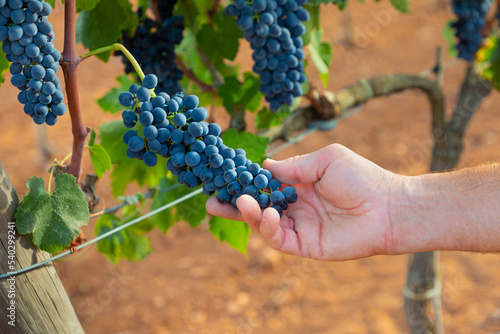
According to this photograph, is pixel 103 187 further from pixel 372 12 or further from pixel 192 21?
pixel 372 12

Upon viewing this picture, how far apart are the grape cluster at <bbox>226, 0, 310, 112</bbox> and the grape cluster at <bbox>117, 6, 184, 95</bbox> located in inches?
10.7

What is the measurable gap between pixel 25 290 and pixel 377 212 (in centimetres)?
91

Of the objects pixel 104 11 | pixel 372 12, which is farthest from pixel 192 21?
pixel 372 12

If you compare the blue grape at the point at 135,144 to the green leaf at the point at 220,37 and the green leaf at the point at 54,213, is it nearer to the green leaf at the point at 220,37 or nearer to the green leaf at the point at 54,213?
the green leaf at the point at 54,213

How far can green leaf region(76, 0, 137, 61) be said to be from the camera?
58.9 inches

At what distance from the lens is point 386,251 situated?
4.46 ft

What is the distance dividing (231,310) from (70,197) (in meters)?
2.85

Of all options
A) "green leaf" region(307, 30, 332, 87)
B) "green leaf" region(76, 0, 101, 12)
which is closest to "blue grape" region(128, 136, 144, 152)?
"green leaf" region(76, 0, 101, 12)

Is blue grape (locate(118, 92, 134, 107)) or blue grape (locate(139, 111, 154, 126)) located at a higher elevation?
blue grape (locate(118, 92, 134, 107))

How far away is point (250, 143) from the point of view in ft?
5.06

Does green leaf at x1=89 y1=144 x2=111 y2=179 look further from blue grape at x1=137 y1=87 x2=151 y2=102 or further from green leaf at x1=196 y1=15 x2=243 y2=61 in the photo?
green leaf at x1=196 y1=15 x2=243 y2=61

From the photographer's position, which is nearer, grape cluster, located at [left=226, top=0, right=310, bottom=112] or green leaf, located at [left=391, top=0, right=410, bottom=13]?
grape cluster, located at [left=226, top=0, right=310, bottom=112]

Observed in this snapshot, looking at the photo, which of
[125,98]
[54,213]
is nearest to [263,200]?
[125,98]

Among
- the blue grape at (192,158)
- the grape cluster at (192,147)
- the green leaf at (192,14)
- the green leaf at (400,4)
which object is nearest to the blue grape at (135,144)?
the grape cluster at (192,147)
